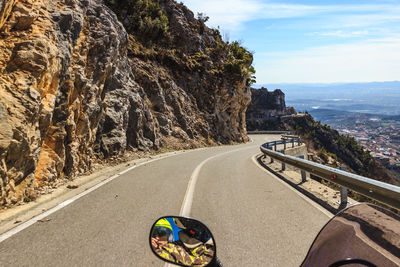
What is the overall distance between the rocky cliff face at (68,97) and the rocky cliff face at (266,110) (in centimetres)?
7255

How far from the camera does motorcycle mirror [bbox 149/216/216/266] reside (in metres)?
2.07

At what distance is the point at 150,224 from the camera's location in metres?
5.34

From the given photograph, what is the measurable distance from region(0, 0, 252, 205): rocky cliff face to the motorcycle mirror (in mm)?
4956

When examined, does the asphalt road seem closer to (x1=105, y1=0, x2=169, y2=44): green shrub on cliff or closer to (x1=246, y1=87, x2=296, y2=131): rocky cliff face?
(x1=105, y1=0, x2=169, y2=44): green shrub on cliff

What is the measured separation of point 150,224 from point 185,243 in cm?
340

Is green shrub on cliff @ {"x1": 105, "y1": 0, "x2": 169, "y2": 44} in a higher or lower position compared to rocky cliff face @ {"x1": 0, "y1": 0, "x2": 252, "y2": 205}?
higher

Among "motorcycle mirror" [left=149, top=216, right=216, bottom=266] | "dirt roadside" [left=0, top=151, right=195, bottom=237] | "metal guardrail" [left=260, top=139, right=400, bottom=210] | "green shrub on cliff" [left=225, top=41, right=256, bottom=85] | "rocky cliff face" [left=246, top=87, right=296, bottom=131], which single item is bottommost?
"rocky cliff face" [left=246, top=87, right=296, bottom=131]

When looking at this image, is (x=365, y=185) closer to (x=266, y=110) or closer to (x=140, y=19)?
(x=140, y=19)

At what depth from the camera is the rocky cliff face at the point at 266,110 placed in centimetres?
9731

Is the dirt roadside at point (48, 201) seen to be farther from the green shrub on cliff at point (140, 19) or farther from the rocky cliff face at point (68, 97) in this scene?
the green shrub on cliff at point (140, 19)

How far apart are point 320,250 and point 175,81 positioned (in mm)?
30479

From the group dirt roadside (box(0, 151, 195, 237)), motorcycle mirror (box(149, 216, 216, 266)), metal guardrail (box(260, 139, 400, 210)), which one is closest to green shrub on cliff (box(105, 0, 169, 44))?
dirt roadside (box(0, 151, 195, 237))

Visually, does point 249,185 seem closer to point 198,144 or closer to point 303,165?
point 303,165

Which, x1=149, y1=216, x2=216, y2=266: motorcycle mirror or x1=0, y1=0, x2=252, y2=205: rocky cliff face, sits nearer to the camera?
x1=149, y1=216, x2=216, y2=266: motorcycle mirror
